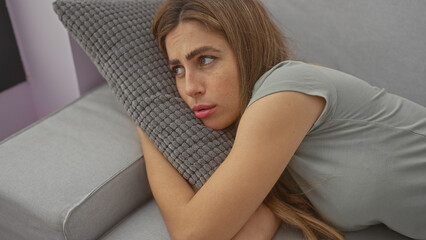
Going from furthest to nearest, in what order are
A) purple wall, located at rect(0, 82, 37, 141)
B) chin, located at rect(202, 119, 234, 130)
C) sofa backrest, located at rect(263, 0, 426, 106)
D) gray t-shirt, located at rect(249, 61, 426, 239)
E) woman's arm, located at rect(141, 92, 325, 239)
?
purple wall, located at rect(0, 82, 37, 141), sofa backrest, located at rect(263, 0, 426, 106), chin, located at rect(202, 119, 234, 130), gray t-shirt, located at rect(249, 61, 426, 239), woman's arm, located at rect(141, 92, 325, 239)

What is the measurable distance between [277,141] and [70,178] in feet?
1.80

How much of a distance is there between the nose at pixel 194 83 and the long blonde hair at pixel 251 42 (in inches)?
3.8

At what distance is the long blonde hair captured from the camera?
0.93m

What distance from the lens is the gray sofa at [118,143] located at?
97 centimetres

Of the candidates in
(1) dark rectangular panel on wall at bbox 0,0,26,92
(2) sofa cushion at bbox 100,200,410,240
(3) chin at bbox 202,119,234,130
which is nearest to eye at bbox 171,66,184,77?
(3) chin at bbox 202,119,234,130

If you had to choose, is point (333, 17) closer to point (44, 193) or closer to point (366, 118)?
point (366, 118)

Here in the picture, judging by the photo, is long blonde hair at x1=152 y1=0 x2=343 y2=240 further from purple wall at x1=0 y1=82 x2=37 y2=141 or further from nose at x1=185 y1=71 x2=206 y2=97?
purple wall at x1=0 y1=82 x2=37 y2=141

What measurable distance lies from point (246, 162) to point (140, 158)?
0.41 metres

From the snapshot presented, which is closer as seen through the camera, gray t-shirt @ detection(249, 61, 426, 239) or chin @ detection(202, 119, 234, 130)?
gray t-shirt @ detection(249, 61, 426, 239)

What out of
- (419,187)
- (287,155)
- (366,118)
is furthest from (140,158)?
(419,187)

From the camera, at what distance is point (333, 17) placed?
130cm

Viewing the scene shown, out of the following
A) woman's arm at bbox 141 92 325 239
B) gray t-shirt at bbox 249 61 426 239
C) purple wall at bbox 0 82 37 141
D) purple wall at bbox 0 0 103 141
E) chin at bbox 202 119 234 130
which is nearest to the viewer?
woman's arm at bbox 141 92 325 239

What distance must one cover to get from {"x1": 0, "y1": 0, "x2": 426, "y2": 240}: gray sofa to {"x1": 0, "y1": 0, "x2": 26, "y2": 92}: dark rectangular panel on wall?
323mm

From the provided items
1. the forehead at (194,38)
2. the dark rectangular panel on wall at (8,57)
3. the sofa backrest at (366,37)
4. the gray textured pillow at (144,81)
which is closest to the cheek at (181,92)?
the gray textured pillow at (144,81)
